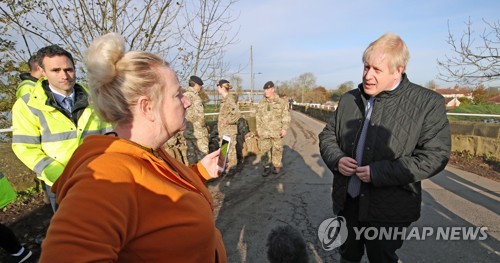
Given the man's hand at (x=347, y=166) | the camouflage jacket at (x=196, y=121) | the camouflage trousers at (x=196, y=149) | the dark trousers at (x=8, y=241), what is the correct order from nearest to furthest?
the man's hand at (x=347, y=166) < the dark trousers at (x=8, y=241) < the camouflage jacket at (x=196, y=121) < the camouflage trousers at (x=196, y=149)

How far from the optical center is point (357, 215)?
2.29m

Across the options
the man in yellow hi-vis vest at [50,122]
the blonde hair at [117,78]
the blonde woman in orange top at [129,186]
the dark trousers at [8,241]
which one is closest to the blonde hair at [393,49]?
the blonde woman in orange top at [129,186]

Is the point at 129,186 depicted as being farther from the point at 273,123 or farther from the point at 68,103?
the point at 273,123

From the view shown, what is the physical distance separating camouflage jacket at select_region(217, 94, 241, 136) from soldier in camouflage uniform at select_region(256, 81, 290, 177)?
2.62ft

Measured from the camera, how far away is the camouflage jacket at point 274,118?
22.7ft

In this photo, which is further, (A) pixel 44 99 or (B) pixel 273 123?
(B) pixel 273 123

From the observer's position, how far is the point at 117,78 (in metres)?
1.14

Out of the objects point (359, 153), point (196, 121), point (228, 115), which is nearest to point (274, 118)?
point (228, 115)

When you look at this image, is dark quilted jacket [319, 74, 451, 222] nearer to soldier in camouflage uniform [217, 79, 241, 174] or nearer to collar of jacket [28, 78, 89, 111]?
collar of jacket [28, 78, 89, 111]

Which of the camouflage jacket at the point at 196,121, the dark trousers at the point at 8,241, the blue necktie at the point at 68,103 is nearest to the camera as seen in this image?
the blue necktie at the point at 68,103

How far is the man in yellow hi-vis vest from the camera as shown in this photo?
2.29 metres

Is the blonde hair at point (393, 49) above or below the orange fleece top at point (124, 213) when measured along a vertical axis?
above

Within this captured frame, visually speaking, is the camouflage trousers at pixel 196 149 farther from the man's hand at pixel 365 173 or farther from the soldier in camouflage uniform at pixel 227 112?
the man's hand at pixel 365 173

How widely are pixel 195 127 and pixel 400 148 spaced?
17.0 feet
